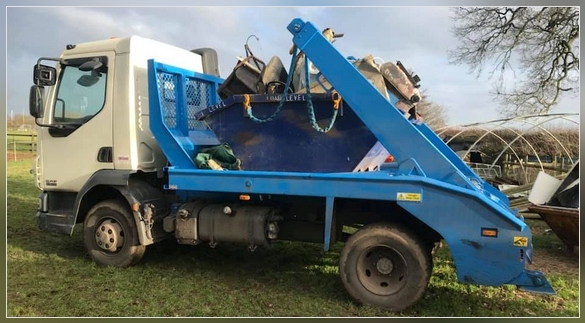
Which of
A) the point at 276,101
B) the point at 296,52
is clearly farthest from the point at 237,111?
the point at 296,52

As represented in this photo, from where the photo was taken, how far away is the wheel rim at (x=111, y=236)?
5.50 metres

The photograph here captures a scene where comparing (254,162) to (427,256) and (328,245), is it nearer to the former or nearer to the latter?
(328,245)

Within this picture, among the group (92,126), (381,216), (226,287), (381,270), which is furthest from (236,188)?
(92,126)

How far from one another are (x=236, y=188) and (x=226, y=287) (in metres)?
1.15

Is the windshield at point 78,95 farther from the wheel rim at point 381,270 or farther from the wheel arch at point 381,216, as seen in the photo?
the wheel rim at point 381,270

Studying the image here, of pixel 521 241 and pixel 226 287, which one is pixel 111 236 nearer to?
pixel 226 287

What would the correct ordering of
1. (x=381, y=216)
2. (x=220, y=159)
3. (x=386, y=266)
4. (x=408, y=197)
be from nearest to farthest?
(x=408, y=197) → (x=386, y=266) → (x=381, y=216) → (x=220, y=159)

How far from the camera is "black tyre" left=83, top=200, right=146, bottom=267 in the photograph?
17.8 ft

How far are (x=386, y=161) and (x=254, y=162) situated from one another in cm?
149

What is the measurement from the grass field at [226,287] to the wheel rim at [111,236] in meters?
0.28

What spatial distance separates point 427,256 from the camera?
421 centimetres

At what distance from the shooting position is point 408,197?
13.4 ft

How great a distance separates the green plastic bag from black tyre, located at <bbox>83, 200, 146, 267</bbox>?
1188 millimetres

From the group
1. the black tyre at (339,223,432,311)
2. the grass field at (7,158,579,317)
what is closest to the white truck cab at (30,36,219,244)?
the grass field at (7,158,579,317)
